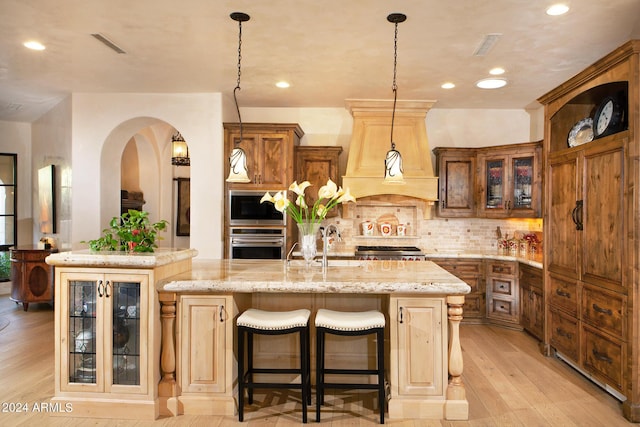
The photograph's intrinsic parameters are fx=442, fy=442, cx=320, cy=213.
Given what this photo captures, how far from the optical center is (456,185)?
586 cm

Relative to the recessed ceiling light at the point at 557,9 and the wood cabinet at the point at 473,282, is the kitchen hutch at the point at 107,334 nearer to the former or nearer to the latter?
the recessed ceiling light at the point at 557,9

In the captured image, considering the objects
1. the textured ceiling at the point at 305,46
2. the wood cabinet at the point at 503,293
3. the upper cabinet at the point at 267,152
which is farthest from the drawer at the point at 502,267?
the upper cabinet at the point at 267,152

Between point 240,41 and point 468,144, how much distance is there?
376cm

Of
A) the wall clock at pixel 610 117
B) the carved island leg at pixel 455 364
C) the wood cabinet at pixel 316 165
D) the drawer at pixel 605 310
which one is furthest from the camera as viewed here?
the wood cabinet at pixel 316 165

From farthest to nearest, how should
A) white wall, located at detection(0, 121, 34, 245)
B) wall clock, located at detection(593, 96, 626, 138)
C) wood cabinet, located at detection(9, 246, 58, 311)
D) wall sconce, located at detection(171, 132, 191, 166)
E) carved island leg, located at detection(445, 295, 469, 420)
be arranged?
1. white wall, located at detection(0, 121, 34, 245)
2. wall sconce, located at detection(171, 132, 191, 166)
3. wood cabinet, located at detection(9, 246, 58, 311)
4. wall clock, located at detection(593, 96, 626, 138)
5. carved island leg, located at detection(445, 295, 469, 420)

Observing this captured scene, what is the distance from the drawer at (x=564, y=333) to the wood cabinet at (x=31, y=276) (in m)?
6.20

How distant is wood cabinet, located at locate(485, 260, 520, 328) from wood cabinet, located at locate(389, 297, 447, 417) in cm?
282

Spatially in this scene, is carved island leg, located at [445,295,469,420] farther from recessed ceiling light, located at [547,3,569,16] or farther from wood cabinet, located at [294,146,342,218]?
wood cabinet, located at [294,146,342,218]

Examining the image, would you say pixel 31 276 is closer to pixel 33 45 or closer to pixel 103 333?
pixel 33 45

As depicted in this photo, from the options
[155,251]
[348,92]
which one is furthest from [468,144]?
[155,251]

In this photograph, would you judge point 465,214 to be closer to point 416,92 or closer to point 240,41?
point 416,92

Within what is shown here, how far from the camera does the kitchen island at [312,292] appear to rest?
2.91m

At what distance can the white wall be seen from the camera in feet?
23.5

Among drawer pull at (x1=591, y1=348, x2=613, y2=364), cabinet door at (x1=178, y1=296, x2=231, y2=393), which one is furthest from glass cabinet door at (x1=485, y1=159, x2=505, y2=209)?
cabinet door at (x1=178, y1=296, x2=231, y2=393)
